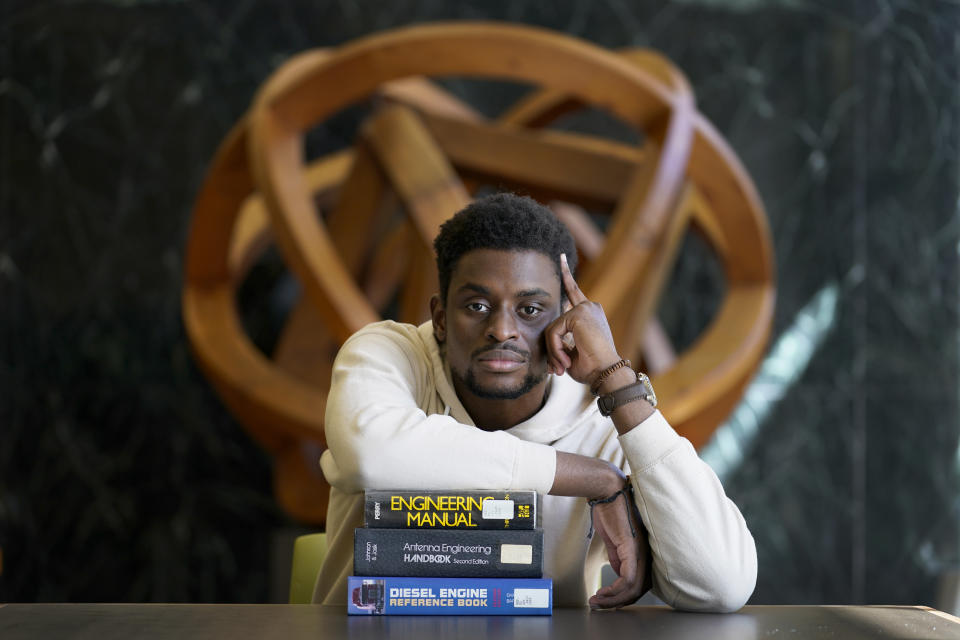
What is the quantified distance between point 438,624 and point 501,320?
0.57m

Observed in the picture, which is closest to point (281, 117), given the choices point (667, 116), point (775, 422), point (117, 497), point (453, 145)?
point (453, 145)

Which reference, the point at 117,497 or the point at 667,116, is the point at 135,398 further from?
the point at 667,116

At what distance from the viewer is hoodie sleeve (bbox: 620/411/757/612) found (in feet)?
4.90

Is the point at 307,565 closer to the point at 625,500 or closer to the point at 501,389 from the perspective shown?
the point at 501,389

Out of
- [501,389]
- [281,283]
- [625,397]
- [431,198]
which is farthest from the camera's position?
[281,283]

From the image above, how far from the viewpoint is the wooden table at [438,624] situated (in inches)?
47.8

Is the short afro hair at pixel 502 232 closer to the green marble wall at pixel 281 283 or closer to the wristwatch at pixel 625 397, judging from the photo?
the wristwatch at pixel 625 397

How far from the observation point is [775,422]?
455 centimetres

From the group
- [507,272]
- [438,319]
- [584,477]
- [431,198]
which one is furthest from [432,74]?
[584,477]

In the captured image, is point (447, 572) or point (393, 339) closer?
point (447, 572)

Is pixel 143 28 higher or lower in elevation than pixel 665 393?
higher

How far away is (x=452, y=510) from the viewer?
4.44 feet

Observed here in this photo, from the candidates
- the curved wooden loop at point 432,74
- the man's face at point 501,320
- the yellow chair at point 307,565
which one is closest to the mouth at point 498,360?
the man's face at point 501,320

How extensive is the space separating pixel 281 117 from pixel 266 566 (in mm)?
2005
